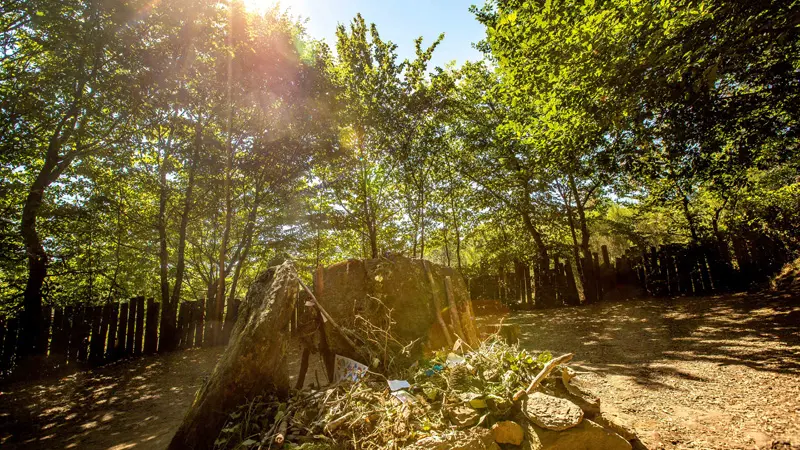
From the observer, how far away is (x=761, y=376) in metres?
3.37

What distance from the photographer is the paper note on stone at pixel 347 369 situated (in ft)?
9.31

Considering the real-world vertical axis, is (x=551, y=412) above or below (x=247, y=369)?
below

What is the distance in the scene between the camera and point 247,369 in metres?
2.57

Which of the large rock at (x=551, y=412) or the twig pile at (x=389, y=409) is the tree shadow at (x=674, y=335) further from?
the twig pile at (x=389, y=409)

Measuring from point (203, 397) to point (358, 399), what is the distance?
123cm

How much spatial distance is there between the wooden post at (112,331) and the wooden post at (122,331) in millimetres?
62

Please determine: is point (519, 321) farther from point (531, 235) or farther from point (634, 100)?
point (634, 100)

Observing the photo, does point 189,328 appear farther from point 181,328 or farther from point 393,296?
point 393,296

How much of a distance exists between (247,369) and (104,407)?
13.8ft

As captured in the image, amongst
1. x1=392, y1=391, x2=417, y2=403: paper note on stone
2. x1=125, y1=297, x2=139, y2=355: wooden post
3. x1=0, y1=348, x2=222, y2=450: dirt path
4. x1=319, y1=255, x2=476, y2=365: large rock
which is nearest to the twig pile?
x1=392, y1=391, x2=417, y2=403: paper note on stone

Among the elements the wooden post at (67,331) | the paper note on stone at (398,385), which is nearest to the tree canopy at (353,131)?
the wooden post at (67,331)

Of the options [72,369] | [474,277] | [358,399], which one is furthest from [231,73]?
[474,277]

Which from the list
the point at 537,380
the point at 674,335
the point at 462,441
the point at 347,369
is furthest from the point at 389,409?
the point at 674,335

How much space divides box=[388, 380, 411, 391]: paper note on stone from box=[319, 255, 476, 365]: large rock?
99cm
